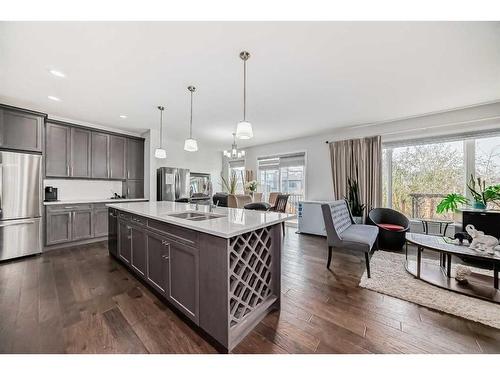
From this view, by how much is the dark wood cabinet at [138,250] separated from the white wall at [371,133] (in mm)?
4196

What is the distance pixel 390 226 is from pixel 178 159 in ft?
17.9

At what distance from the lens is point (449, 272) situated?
2.38 metres

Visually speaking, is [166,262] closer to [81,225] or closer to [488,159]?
[81,225]

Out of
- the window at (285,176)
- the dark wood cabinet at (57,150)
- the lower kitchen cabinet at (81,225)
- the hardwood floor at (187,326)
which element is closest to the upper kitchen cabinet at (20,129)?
the dark wood cabinet at (57,150)

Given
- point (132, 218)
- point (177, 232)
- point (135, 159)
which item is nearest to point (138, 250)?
point (132, 218)

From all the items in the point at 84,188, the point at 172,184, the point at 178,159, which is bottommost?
the point at 84,188

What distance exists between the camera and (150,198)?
4719 millimetres

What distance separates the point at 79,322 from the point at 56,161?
3447 millimetres

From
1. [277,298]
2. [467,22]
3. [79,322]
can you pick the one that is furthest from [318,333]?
[467,22]

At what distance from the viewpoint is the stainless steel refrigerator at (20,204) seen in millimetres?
2863

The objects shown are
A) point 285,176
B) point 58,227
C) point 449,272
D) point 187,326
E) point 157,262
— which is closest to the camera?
point 187,326

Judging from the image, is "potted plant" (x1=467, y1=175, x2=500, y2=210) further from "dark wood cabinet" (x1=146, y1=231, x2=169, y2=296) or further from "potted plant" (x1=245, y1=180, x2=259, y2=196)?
"dark wood cabinet" (x1=146, y1=231, x2=169, y2=296)
